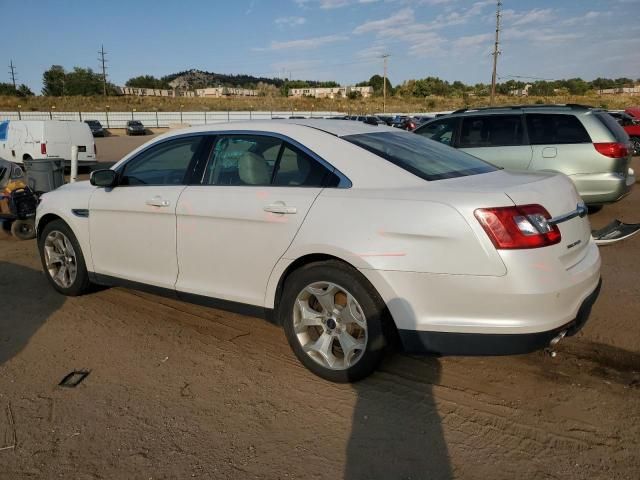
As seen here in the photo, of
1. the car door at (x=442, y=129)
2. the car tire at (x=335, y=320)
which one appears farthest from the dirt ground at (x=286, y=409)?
the car door at (x=442, y=129)

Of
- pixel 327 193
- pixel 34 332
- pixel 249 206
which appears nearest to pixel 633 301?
pixel 327 193

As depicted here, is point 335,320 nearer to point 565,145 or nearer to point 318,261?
point 318,261

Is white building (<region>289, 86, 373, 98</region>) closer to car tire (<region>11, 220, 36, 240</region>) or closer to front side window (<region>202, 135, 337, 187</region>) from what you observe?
car tire (<region>11, 220, 36, 240</region>)

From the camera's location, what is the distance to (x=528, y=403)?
3.12 metres

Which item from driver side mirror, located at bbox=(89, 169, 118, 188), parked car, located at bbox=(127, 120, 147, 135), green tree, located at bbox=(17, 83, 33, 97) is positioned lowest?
driver side mirror, located at bbox=(89, 169, 118, 188)

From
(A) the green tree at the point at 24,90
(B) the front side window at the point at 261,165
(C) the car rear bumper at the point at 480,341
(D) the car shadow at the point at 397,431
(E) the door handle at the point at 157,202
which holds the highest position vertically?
(A) the green tree at the point at 24,90

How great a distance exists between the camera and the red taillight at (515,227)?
2.78 metres

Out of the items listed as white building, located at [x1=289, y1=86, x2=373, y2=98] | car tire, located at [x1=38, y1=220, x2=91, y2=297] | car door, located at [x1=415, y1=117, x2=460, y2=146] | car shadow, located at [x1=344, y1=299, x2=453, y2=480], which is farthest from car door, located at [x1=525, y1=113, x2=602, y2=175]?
white building, located at [x1=289, y1=86, x2=373, y2=98]

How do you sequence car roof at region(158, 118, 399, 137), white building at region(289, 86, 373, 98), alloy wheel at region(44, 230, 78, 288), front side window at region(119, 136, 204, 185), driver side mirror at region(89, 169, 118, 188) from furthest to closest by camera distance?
white building at region(289, 86, 373, 98) → alloy wheel at region(44, 230, 78, 288) → driver side mirror at region(89, 169, 118, 188) → front side window at region(119, 136, 204, 185) → car roof at region(158, 118, 399, 137)

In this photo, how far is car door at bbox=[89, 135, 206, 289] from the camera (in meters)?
4.12

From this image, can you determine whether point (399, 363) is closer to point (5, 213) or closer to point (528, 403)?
point (528, 403)

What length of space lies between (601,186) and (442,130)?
2.60 metres

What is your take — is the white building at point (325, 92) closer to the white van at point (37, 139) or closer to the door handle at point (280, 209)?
the white van at point (37, 139)

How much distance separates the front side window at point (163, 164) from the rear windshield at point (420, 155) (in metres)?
1.35
